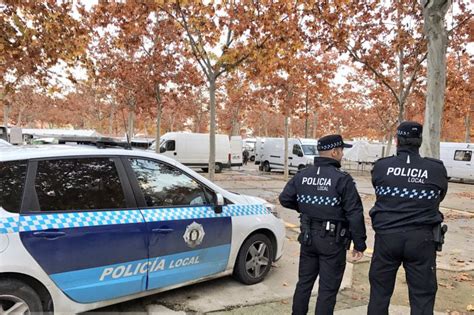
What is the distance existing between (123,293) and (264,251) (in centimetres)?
181

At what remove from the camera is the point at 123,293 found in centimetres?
344

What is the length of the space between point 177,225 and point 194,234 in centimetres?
23

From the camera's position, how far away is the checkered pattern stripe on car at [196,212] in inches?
143

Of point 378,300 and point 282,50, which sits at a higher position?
point 282,50

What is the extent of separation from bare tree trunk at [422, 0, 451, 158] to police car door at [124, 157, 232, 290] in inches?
128

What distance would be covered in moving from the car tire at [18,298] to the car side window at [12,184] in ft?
1.77

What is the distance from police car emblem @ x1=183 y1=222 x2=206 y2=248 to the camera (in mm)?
3816

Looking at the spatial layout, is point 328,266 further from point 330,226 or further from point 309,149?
point 309,149

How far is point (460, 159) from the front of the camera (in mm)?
22812

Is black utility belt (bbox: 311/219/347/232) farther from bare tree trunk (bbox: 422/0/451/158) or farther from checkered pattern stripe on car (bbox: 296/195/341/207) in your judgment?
bare tree trunk (bbox: 422/0/451/158)

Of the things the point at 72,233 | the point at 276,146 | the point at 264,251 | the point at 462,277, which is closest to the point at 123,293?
the point at 72,233

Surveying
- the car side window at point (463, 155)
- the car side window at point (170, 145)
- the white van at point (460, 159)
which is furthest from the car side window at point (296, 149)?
the car side window at point (463, 155)

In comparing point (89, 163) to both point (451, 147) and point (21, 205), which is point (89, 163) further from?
point (451, 147)

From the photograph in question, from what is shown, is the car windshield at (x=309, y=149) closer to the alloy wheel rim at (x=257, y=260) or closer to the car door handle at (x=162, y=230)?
the alloy wheel rim at (x=257, y=260)
